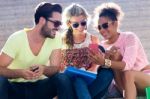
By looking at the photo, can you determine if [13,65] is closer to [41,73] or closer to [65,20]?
[41,73]

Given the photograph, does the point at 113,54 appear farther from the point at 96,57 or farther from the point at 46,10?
the point at 46,10

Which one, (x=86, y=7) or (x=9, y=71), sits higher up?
(x=86, y=7)

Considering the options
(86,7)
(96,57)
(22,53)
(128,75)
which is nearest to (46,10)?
(22,53)

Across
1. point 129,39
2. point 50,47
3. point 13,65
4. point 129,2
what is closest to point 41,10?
point 50,47

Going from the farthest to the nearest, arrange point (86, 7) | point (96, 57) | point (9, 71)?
1. point (86, 7)
2. point (96, 57)
3. point (9, 71)

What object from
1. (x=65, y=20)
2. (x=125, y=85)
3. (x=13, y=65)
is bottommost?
(x=125, y=85)

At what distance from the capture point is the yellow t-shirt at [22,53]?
2162mm

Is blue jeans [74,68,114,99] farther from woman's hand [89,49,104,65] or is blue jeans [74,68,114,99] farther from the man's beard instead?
the man's beard

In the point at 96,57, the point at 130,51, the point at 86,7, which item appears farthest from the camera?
the point at 86,7

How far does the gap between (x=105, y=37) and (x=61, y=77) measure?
0.49 metres

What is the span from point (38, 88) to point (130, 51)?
61 cm

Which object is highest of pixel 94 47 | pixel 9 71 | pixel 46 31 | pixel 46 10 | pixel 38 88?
pixel 46 10

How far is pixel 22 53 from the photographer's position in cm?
218

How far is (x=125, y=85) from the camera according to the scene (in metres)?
2.24
